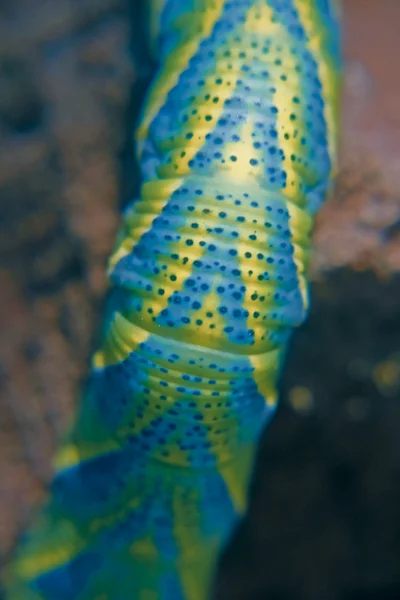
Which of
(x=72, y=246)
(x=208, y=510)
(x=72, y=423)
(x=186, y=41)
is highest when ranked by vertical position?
(x=186, y=41)

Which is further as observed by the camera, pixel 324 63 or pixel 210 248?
pixel 324 63

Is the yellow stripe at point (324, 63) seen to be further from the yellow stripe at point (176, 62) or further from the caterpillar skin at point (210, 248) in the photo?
the yellow stripe at point (176, 62)

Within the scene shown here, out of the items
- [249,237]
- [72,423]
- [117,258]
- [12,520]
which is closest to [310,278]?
[249,237]

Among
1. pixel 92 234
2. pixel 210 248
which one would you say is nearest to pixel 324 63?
pixel 210 248

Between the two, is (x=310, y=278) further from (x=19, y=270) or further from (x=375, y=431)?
(x=19, y=270)

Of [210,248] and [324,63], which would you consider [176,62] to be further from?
[210,248]
